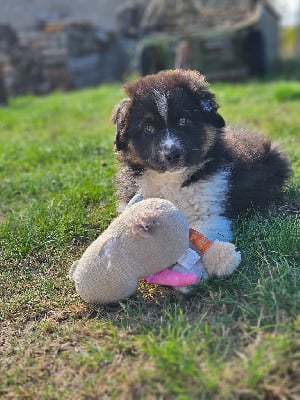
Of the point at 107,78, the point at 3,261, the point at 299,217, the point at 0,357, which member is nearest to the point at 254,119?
the point at 299,217

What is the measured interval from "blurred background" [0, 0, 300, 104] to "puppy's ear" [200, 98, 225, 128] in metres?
9.37

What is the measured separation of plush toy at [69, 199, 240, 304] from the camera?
3123 millimetres

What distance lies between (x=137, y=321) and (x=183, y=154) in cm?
116

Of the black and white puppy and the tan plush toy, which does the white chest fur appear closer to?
the black and white puppy

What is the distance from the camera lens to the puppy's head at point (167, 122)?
3658 mm

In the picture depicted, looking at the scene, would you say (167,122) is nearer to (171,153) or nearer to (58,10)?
(171,153)

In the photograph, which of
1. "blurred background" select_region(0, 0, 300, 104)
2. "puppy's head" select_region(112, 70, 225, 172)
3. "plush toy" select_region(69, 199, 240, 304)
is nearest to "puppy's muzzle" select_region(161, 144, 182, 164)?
"puppy's head" select_region(112, 70, 225, 172)

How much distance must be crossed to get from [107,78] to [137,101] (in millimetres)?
15638

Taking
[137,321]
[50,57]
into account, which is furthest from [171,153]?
[50,57]

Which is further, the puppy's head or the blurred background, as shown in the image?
the blurred background

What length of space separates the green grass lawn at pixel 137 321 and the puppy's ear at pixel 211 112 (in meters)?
0.74

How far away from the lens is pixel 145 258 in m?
3.13

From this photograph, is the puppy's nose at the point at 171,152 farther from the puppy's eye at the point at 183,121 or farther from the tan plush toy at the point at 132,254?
the tan plush toy at the point at 132,254

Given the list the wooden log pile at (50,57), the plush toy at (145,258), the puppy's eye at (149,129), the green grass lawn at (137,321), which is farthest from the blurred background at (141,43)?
the plush toy at (145,258)
